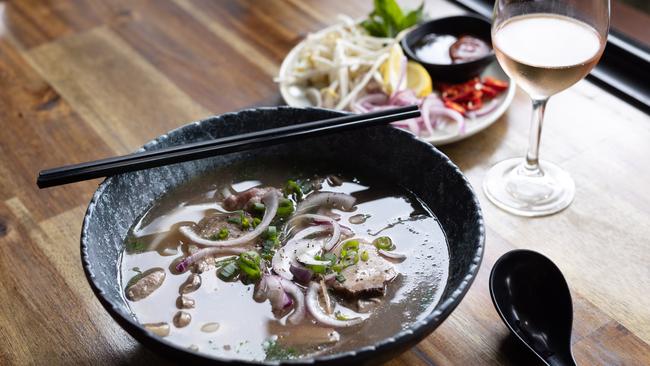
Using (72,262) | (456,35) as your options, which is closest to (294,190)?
(72,262)

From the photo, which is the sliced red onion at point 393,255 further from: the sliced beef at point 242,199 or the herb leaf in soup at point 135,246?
the herb leaf in soup at point 135,246

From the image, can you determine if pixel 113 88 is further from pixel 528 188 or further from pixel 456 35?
pixel 528 188

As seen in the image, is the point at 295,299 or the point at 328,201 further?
the point at 328,201

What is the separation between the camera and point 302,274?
1.40m

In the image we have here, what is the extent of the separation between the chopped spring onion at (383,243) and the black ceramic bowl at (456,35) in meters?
0.81

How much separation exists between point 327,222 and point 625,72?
3.77 feet

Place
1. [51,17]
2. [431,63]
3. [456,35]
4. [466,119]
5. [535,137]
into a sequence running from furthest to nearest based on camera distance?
[51,17] → [456,35] → [431,63] → [466,119] → [535,137]

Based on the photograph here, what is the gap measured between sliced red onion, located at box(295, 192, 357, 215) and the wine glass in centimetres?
41

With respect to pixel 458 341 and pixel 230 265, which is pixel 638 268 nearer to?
pixel 458 341

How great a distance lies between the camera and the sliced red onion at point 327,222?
4.87 feet

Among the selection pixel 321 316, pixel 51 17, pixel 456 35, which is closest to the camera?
pixel 321 316

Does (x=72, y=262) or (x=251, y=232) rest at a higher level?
(x=251, y=232)

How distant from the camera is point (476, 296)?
1.56 meters

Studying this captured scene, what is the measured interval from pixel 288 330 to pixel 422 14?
54.8 inches
